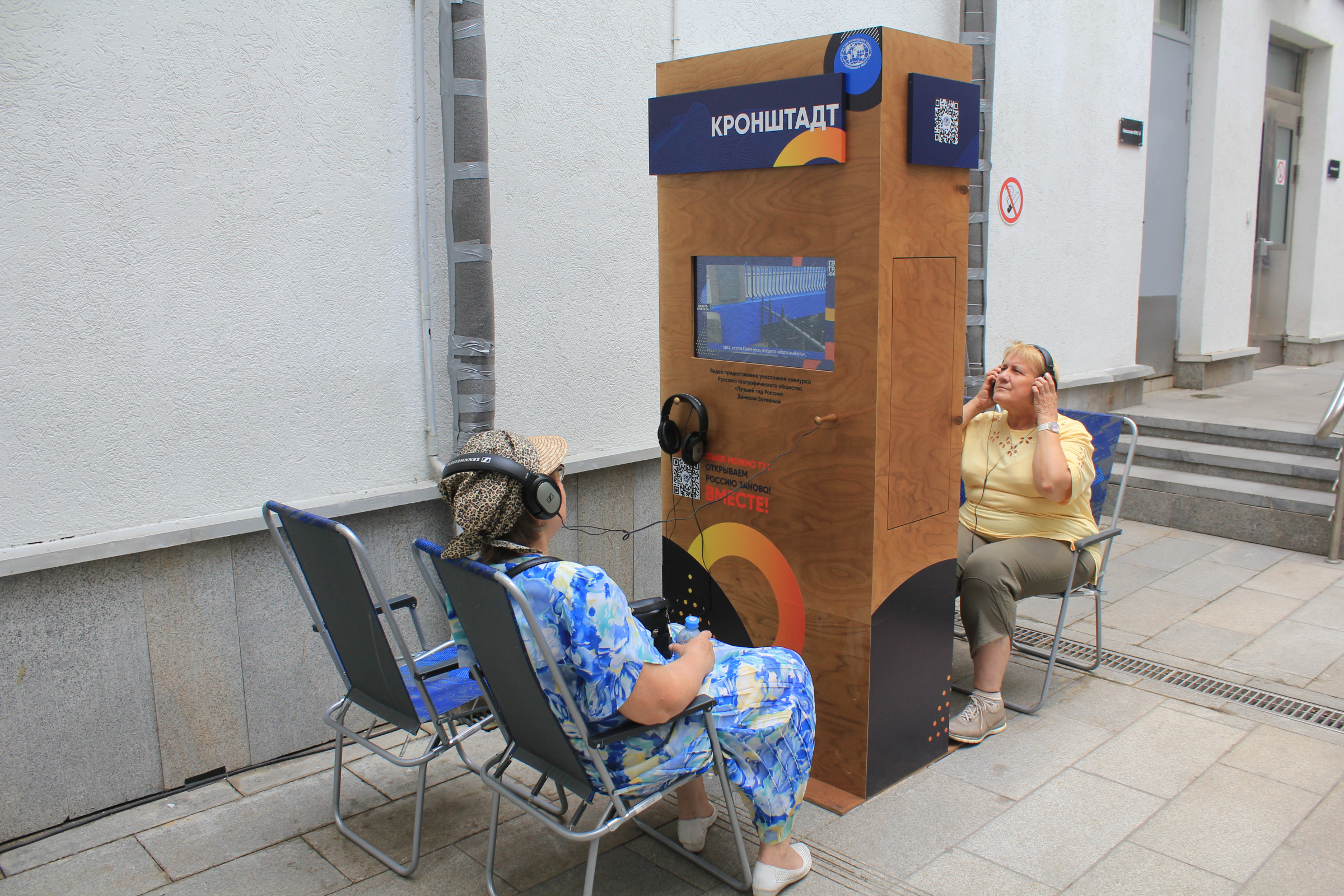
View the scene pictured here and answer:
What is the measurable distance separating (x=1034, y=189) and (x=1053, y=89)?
2.40 feet

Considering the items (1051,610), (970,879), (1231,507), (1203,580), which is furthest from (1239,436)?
(970,879)

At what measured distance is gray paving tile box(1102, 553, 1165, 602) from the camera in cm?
548

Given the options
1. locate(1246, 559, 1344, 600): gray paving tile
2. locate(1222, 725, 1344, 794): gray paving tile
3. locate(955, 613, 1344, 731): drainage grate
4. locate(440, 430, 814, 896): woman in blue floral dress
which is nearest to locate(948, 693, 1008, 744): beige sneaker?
locate(1222, 725, 1344, 794): gray paving tile

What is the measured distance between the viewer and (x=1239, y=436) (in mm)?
7039

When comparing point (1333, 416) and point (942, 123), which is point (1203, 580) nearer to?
point (1333, 416)

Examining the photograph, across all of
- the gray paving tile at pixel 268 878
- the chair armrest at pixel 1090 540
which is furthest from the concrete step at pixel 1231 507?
the gray paving tile at pixel 268 878

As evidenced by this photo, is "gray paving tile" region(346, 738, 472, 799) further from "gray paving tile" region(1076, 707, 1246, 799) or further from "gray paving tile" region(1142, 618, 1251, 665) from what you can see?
"gray paving tile" region(1142, 618, 1251, 665)

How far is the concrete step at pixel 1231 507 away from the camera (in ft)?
20.0

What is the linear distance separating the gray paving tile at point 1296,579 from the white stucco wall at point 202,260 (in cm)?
451

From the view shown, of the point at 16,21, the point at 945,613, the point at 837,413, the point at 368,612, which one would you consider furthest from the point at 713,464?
the point at 16,21

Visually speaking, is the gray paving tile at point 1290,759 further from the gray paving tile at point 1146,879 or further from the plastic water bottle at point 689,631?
the plastic water bottle at point 689,631

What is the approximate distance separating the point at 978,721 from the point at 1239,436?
174 inches

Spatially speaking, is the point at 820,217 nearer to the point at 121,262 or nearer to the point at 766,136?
the point at 766,136

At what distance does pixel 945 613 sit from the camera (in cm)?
355
